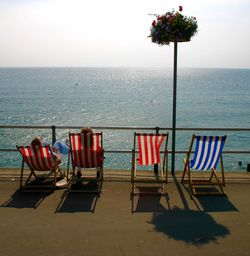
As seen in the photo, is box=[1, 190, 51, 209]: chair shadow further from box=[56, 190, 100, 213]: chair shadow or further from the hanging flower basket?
the hanging flower basket

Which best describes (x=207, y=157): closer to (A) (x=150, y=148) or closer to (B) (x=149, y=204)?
(A) (x=150, y=148)

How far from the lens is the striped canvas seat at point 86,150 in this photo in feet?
22.7

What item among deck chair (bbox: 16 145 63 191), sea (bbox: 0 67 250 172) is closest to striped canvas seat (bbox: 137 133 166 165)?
deck chair (bbox: 16 145 63 191)

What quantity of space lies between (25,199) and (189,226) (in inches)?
104

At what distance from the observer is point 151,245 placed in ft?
15.6

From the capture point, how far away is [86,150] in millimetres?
6922

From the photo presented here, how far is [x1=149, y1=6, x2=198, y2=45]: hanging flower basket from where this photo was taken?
7.36 m

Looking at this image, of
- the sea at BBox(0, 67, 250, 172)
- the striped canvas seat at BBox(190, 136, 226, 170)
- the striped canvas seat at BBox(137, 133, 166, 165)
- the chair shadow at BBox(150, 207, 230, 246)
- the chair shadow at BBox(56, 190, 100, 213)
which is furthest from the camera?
the sea at BBox(0, 67, 250, 172)

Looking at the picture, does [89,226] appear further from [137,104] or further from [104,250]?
[137,104]

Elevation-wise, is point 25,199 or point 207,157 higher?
point 207,157

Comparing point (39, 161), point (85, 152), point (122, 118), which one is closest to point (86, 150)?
point (85, 152)

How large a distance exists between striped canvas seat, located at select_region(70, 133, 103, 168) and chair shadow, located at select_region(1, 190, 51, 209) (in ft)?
2.58

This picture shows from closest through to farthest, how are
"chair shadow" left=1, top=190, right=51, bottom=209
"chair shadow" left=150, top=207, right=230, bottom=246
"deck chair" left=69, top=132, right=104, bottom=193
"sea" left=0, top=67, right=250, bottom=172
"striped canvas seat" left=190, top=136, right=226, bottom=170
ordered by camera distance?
"chair shadow" left=150, top=207, right=230, bottom=246
"chair shadow" left=1, top=190, right=51, bottom=209
"striped canvas seat" left=190, top=136, right=226, bottom=170
"deck chair" left=69, top=132, right=104, bottom=193
"sea" left=0, top=67, right=250, bottom=172

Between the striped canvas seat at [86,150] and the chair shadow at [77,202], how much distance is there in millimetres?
574
